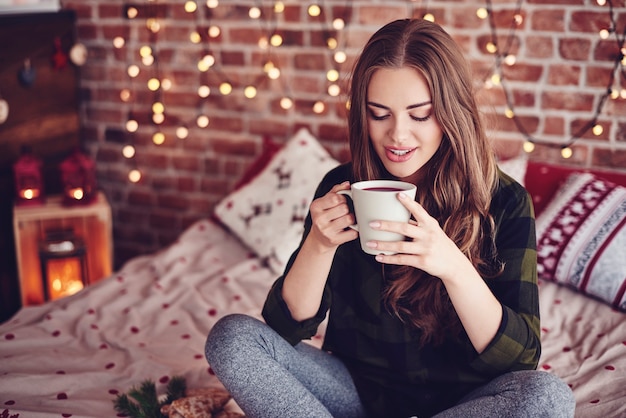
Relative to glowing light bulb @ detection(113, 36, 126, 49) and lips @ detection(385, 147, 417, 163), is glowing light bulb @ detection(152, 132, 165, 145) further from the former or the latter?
lips @ detection(385, 147, 417, 163)

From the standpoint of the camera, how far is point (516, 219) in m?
1.18

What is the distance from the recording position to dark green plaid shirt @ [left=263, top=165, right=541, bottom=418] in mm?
1120

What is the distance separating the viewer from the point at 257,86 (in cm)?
250

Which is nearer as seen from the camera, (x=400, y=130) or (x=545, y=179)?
(x=400, y=130)

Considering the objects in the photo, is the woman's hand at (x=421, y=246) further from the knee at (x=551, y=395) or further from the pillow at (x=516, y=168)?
the pillow at (x=516, y=168)

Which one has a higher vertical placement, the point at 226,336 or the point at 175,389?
the point at 226,336

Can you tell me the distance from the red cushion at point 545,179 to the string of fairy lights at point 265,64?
129 mm

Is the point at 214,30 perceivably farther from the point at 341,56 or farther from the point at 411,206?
the point at 411,206

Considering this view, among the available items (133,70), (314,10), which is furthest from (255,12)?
(133,70)

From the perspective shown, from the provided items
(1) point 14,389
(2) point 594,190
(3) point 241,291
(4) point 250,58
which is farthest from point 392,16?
Result: (1) point 14,389

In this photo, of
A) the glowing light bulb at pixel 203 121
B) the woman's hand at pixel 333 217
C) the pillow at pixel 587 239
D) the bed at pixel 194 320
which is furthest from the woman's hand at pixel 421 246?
the glowing light bulb at pixel 203 121

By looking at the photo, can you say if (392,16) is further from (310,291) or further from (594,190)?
(310,291)

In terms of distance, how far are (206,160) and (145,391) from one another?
140 centimetres

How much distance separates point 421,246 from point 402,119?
9.7 inches
